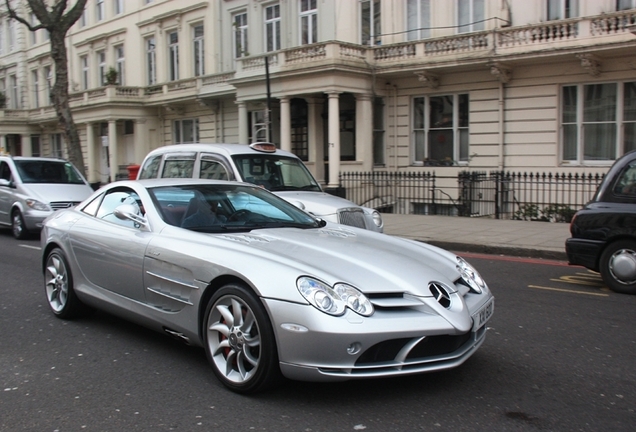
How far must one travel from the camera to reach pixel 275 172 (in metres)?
10.3

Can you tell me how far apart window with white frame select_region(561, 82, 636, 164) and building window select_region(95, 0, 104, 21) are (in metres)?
27.8

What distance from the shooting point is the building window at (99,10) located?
36369 mm

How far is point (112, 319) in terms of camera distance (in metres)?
6.31

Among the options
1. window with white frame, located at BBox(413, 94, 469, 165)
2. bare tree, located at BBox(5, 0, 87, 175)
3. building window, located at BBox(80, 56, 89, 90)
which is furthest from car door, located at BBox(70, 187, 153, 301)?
building window, located at BBox(80, 56, 89, 90)

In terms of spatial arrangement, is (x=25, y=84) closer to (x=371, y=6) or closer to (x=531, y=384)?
(x=371, y=6)

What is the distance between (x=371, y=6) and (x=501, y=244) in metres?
13.3

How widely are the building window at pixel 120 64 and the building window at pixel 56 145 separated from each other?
8.69m

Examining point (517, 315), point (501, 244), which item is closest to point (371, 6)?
point (501, 244)

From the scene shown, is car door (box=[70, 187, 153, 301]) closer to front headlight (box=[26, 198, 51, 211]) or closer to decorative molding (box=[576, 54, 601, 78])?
front headlight (box=[26, 198, 51, 211])

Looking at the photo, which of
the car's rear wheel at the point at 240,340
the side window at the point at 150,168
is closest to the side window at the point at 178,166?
the side window at the point at 150,168

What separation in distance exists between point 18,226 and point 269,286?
11.6 m

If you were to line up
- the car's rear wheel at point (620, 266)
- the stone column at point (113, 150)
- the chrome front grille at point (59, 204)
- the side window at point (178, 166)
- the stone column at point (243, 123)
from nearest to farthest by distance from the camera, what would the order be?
the car's rear wheel at point (620, 266)
the side window at point (178, 166)
the chrome front grille at point (59, 204)
the stone column at point (243, 123)
the stone column at point (113, 150)

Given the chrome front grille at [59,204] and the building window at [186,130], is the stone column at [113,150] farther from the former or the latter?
the chrome front grille at [59,204]

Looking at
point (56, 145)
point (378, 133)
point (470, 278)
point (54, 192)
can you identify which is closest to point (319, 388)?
point (470, 278)
